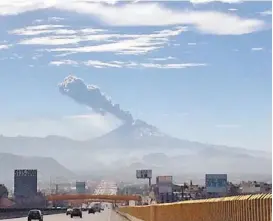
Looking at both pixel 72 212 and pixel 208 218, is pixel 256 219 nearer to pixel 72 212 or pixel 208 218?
pixel 208 218

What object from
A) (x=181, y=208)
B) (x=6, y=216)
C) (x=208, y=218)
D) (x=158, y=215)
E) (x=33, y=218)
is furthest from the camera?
(x=6, y=216)

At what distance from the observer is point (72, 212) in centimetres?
12888

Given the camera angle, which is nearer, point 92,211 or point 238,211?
point 238,211

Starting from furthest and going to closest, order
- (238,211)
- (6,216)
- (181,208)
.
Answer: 1. (6,216)
2. (181,208)
3. (238,211)

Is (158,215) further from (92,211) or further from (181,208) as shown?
(92,211)

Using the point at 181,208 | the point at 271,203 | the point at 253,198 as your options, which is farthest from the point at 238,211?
the point at 181,208

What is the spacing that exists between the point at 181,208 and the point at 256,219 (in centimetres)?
1983

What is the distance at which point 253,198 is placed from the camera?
71.6ft

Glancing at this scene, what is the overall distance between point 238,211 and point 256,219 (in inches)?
113

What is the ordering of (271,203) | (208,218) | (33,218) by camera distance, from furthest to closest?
(33,218) < (208,218) < (271,203)

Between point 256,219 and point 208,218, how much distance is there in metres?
9.75

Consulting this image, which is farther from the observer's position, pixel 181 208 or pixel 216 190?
pixel 216 190

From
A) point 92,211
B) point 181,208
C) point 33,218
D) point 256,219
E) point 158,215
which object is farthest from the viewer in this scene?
point 92,211

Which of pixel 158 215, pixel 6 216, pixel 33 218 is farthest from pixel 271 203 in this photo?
pixel 6 216
